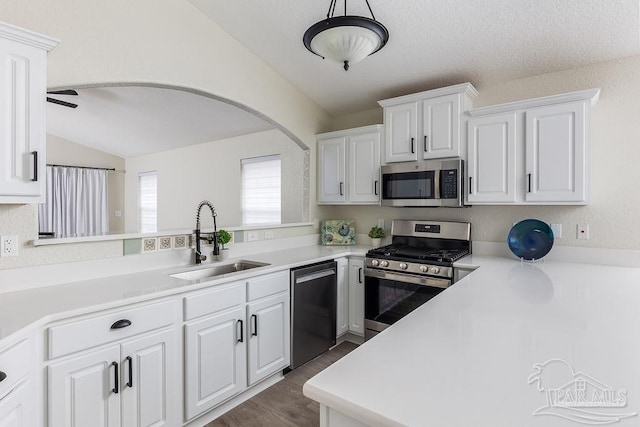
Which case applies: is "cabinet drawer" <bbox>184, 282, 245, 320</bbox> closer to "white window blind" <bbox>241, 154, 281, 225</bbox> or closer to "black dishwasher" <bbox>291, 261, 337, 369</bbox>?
"black dishwasher" <bbox>291, 261, 337, 369</bbox>

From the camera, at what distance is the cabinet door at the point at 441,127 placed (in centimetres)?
278

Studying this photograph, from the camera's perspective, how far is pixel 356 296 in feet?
10.3

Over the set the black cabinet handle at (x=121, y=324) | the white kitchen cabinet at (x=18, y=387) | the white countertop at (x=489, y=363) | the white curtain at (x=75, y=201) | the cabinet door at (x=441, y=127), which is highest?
the cabinet door at (x=441, y=127)

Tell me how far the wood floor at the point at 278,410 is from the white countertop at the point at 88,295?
35.3 inches

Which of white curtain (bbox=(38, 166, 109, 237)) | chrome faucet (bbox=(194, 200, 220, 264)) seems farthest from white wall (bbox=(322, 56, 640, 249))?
white curtain (bbox=(38, 166, 109, 237))

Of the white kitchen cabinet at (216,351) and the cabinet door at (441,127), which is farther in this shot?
the cabinet door at (441,127)

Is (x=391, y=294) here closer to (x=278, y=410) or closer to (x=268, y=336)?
(x=268, y=336)

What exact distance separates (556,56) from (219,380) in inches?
131

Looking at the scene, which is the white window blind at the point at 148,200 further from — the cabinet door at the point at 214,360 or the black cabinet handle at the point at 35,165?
the black cabinet handle at the point at 35,165

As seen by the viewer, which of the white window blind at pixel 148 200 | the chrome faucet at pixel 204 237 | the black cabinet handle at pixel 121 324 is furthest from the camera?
the white window blind at pixel 148 200

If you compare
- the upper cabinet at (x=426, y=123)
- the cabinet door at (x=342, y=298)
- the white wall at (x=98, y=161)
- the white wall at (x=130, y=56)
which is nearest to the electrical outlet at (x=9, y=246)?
the white wall at (x=130, y=56)

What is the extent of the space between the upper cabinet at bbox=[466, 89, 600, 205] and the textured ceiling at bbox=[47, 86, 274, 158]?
248 centimetres

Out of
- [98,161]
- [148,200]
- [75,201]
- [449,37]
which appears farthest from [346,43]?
[148,200]

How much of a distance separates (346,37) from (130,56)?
1.56 m
